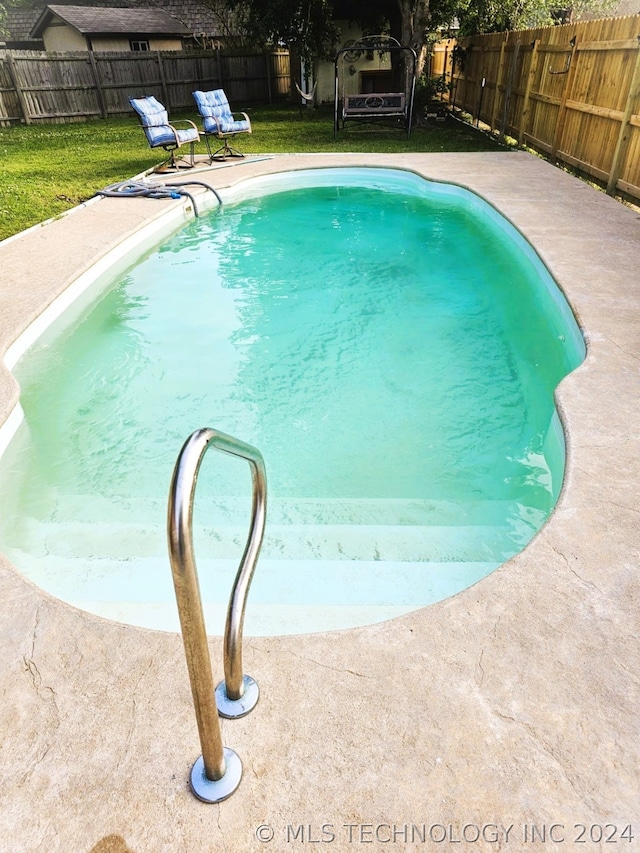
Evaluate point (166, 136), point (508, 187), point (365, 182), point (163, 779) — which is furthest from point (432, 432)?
point (166, 136)

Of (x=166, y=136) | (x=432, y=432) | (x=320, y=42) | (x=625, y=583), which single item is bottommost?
(x=432, y=432)

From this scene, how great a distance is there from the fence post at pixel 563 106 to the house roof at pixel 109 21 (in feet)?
52.5

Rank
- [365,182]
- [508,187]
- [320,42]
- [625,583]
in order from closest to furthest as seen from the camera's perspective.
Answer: [625,583]
[508,187]
[365,182]
[320,42]

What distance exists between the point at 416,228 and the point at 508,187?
1403 millimetres

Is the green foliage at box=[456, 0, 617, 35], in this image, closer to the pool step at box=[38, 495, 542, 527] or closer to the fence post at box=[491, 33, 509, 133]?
the fence post at box=[491, 33, 509, 133]

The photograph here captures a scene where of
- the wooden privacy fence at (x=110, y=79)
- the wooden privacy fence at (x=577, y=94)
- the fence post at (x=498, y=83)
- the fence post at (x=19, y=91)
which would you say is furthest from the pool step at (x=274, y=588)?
the wooden privacy fence at (x=110, y=79)

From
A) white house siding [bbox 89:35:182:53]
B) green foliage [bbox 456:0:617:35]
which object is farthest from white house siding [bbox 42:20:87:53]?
green foliage [bbox 456:0:617:35]

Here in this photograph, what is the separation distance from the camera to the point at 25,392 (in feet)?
13.2

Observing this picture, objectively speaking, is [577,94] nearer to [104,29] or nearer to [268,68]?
[268,68]

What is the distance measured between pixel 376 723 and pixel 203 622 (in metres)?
0.80

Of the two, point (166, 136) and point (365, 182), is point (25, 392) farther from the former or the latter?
point (365, 182)

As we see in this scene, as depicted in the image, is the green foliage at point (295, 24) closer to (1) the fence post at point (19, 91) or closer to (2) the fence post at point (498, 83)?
(2) the fence post at point (498, 83)

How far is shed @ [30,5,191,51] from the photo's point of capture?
18375 millimetres

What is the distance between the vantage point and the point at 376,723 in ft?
5.39
